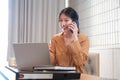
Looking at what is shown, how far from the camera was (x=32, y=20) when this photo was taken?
3.54 m

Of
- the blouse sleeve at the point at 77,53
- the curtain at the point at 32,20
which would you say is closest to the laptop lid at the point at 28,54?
the blouse sleeve at the point at 77,53

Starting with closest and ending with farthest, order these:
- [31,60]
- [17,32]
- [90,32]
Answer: [31,60]
[90,32]
[17,32]

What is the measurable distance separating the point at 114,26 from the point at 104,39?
0.80ft

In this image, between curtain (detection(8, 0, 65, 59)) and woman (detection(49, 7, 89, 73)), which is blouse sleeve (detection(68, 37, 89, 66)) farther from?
curtain (detection(8, 0, 65, 59))

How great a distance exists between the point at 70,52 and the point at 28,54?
0.56 meters

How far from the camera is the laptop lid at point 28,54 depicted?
119cm

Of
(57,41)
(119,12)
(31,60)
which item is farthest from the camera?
(119,12)

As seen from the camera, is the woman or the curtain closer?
the woman

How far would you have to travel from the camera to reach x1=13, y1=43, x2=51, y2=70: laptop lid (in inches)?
46.7

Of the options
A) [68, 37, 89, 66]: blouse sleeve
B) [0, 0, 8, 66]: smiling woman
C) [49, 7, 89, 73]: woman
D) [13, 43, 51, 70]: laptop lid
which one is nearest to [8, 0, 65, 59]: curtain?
[0, 0, 8, 66]: smiling woman

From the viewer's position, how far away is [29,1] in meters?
3.55

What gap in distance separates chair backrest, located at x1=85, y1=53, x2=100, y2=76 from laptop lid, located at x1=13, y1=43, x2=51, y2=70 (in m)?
0.74

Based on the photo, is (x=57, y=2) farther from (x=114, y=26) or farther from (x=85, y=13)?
(x=114, y=26)

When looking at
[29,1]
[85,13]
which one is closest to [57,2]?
[29,1]
